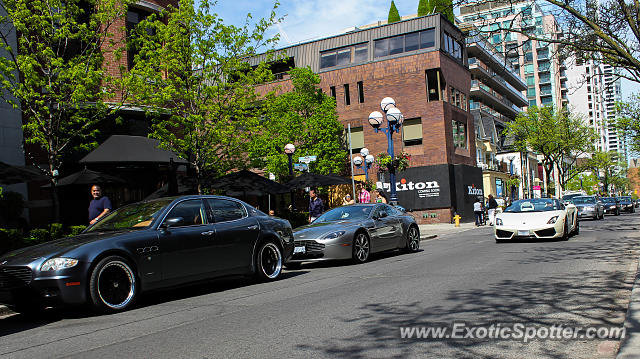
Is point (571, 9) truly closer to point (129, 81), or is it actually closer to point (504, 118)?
point (129, 81)

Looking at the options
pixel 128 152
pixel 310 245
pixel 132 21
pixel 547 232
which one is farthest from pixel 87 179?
pixel 547 232

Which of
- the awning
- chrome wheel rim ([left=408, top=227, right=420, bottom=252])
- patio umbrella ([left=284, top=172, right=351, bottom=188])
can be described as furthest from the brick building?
chrome wheel rim ([left=408, top=227, right=420, bottom=252])

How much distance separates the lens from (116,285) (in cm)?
729

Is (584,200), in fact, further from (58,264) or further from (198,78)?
(58,264)

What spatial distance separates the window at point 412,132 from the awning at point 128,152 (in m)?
22.7

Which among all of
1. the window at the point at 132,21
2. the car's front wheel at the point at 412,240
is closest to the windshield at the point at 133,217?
the car's front wheel at the point at 412,240

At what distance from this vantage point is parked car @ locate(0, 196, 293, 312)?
6.75m

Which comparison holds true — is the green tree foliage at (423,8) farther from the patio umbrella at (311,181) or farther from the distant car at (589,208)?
the patio umbrella at (311,181)

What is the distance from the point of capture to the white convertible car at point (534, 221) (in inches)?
592

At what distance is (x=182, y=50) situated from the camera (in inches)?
712

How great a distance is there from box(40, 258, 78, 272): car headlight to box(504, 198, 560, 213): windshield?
1282cm

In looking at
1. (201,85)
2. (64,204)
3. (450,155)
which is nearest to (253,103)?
(201,85)

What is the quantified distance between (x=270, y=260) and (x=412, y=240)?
228 inches

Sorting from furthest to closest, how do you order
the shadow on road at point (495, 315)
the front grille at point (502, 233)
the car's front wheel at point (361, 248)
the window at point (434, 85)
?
the window at point (434, 85) → the front grille at point (502, 233) → the car's front wheel at point (361, 248) → the shadow on road at point (495, 315)
